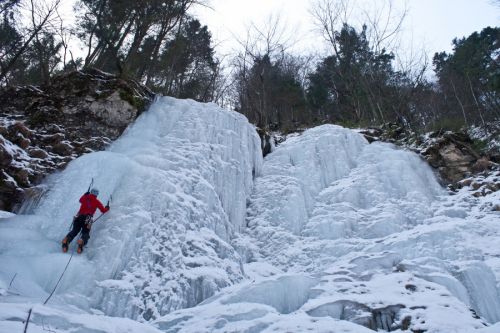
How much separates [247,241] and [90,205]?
3709 mm

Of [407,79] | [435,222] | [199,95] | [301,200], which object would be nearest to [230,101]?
[199,95]

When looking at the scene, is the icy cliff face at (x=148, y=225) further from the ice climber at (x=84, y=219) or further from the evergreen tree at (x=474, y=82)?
the evergreen tree at (x=474, y=82)

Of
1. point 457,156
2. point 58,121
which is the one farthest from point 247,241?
point 457,156

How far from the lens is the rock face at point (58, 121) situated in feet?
22.5

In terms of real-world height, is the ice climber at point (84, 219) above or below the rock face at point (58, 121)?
below

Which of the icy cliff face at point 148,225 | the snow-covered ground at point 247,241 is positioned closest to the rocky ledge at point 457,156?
the snow-covered ground at point 247,241

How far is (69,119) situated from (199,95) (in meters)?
9.41

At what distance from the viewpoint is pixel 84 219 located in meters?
5.29

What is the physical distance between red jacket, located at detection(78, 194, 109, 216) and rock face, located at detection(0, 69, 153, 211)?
168cm

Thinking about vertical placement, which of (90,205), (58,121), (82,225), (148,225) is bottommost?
(82,225)

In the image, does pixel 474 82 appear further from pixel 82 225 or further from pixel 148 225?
pixel 82 225

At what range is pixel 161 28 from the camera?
44.3 feet

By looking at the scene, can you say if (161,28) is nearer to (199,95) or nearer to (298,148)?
(199,95)

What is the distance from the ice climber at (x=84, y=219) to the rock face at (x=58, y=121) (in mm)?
1747
